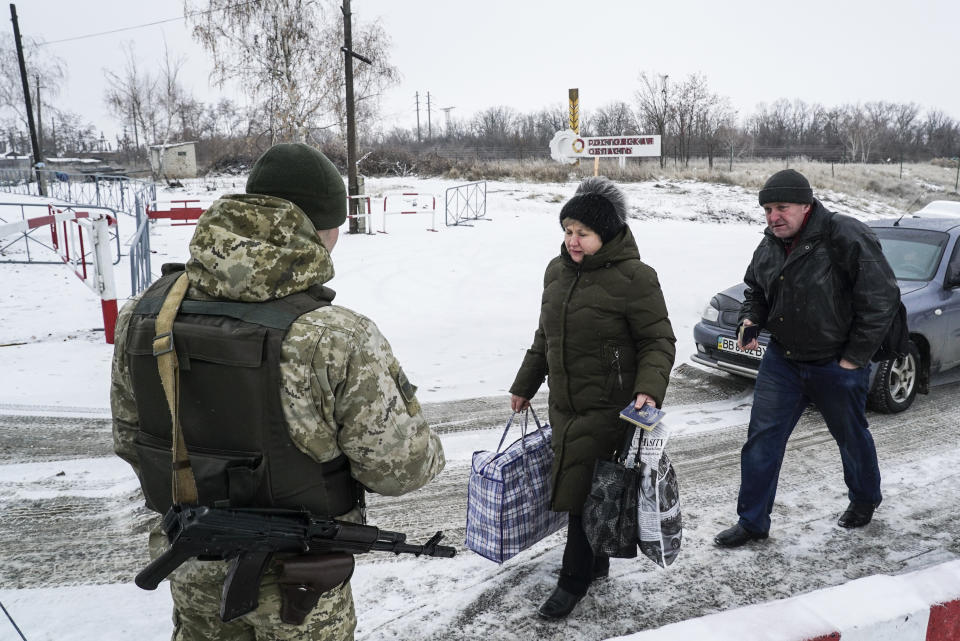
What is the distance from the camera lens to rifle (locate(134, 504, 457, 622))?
4.96 ft

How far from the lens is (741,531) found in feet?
11.8

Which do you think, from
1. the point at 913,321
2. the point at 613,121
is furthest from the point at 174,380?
the point at 613,121

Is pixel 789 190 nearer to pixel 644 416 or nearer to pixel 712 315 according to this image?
pixel 644 416

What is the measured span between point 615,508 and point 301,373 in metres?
1.57

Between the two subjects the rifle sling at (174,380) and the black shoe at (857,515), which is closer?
the rifle sling at (174,380)

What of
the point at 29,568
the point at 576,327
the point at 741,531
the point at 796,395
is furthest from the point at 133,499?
the point at 796,395

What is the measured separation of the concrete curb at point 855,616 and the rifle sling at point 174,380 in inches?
43.1

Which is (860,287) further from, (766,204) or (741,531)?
(741,531)

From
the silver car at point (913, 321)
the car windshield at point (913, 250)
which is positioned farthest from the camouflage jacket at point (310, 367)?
the car windshield at point (913, 250)

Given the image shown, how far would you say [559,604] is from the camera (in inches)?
116

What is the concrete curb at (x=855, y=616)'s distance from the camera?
1.66 metres

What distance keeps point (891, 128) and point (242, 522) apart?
8210cm

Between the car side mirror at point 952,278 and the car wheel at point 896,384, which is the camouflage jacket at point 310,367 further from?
the car side mirror at point 952,278

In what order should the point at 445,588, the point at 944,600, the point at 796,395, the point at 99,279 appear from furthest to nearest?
the point at 99,279
the point at 796,395
the point at 445,588
the point at 944,600
